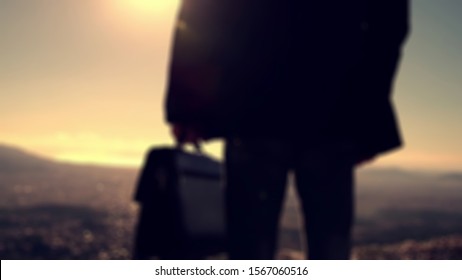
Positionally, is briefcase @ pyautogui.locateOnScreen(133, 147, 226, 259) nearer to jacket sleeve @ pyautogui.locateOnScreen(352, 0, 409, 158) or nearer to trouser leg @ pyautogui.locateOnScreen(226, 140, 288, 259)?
trouser leg @ pyautogui.locateOnScreen(226, 140, 288, 259)

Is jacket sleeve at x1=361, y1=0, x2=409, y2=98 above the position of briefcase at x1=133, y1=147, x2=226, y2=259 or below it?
above

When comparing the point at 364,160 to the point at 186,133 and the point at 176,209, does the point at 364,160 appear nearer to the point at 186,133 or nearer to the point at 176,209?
the point at 186,133

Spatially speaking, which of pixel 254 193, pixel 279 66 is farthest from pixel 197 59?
pixel 254 193

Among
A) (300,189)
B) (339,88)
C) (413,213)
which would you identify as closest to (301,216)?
(300,189)

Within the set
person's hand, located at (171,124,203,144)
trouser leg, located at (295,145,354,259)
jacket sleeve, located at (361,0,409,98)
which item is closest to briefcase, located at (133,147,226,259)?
person's hand, located at (171,124,203,144)
